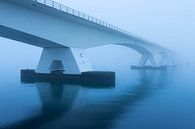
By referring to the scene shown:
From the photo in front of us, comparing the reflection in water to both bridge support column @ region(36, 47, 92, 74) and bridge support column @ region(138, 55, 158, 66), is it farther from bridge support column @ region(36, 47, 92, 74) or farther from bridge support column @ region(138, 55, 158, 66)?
bridge support column @ region(138, 55, 158, 66)

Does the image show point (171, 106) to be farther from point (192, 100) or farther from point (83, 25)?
point (83, 25)

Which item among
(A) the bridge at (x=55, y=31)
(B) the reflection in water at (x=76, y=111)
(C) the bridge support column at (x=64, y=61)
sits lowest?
(B) the reflection in water at (x=76, y=111)

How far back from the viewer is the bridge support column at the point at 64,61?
36469 mm

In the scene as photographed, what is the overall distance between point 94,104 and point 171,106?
6.15 metres

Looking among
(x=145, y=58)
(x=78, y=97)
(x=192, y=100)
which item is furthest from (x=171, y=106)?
(x=145, y=58)

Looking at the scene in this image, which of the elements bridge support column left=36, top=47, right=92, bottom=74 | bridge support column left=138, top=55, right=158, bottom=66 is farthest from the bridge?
bridge support column left=138, top=55, right=158, bottom=66

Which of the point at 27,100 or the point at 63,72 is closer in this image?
the point at 27,100

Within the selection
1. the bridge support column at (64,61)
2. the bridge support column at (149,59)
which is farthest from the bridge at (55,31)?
the bridge support column at (149,59)

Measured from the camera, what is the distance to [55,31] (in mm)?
32156

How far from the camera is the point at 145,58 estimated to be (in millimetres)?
86000

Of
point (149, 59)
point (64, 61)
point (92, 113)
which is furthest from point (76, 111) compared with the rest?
point (149, 59)

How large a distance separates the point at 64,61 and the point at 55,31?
6.34m

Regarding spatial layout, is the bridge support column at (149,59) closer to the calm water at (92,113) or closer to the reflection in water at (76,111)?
the reflection in water at (76,111)

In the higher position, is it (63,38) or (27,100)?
(63,38)
